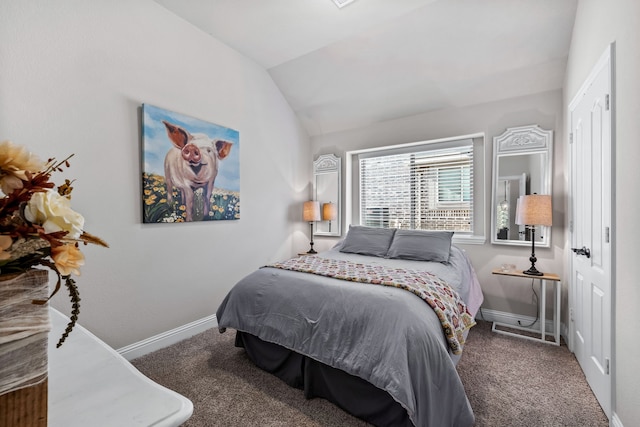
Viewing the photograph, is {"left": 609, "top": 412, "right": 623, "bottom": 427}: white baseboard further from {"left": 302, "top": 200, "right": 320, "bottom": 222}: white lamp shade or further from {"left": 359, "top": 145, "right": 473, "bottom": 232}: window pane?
{"left": 302, "top": 200, "right": 320, "bottom": 222}: white lamp shade

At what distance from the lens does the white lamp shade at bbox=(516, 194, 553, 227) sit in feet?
8.98

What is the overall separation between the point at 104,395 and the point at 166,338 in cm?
235

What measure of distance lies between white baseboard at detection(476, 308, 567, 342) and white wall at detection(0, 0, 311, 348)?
9.17 ft

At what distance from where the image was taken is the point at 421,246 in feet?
10.2

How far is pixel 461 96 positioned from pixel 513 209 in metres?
1.40

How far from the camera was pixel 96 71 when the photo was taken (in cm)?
225

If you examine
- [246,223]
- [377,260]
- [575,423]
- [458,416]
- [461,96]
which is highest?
[461,96]

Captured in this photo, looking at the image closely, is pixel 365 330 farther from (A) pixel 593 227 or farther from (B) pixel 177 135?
(B) pixel 177 135

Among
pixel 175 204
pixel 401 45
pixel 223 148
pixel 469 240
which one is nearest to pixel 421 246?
pixel 469 240

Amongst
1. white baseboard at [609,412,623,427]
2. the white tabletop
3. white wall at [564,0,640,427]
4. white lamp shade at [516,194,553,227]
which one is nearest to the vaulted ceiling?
white wall at [564,0,640,427]

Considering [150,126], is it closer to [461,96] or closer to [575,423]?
[461,96]

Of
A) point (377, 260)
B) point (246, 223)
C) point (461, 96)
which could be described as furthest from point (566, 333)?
point (246, 223)

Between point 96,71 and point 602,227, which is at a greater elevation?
point 96,71

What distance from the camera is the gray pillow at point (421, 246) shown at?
300 centimetres
